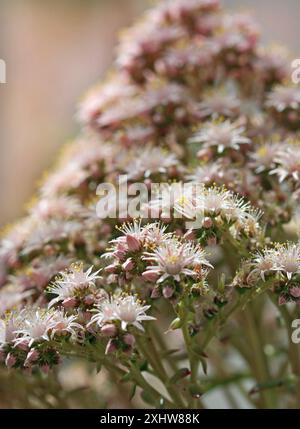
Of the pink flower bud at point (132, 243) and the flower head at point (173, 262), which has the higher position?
the pink flower bud at point (132, 243)

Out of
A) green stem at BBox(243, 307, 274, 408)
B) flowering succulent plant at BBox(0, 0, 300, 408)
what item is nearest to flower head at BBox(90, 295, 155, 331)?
flowering succulent plant at BBox(0, 0, 300, 408)

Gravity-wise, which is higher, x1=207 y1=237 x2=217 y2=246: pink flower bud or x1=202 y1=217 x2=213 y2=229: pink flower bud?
x1=202 y1=217 x2=213 y2=229: pink flower bud

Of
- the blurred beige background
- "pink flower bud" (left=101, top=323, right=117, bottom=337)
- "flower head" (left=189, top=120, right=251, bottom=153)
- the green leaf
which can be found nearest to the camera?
"pink flower bud" (left=101, top=323, right=117, bottom=337)

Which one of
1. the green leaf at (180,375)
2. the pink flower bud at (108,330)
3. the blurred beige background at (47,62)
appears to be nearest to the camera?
the pink flower bud at (108,330)

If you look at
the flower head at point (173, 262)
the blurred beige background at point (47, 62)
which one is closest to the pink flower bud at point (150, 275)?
the flower head at point (173, 262)

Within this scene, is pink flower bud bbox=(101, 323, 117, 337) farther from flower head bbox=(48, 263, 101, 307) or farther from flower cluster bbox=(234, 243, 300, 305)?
flower cluster bbox=(234, 243, 300, 305)

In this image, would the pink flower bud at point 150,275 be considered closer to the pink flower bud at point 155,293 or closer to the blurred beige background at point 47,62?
the pink flower bud at point 155,293

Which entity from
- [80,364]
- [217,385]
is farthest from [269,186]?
[80,364]
